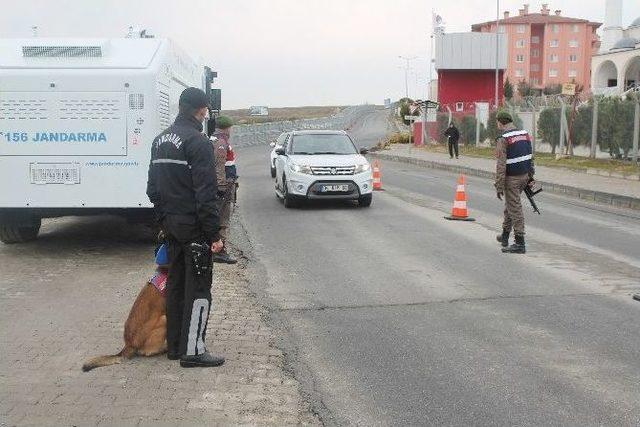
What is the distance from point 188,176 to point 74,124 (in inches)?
199

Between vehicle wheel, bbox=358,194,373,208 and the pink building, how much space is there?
372 ft

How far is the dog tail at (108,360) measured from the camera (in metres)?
5.25

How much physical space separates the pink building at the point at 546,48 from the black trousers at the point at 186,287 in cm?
12377

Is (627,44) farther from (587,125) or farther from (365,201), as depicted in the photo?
(365,201)

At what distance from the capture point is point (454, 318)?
677cm

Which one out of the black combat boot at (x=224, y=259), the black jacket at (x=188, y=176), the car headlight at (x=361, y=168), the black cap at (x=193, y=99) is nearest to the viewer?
the black jacket at (x=188, y=176)

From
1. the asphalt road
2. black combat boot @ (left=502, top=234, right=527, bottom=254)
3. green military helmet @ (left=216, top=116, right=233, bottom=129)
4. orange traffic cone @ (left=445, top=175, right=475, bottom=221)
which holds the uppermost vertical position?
green military helmet @ (left=216, top=116, right=233, bottom=129)

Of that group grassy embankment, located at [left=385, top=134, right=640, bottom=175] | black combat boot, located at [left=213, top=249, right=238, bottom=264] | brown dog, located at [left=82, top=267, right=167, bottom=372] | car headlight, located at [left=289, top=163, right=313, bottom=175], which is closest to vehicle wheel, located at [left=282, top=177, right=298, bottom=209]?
car headlight, located at [left=289, top=163, right=313, bottom=175]

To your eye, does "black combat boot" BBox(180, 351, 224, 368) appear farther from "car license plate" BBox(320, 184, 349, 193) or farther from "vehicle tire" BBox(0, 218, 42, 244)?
"car license plate" BBox(320, 184, 349, 193)

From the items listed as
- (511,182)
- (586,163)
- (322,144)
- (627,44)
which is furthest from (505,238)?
(627,44)

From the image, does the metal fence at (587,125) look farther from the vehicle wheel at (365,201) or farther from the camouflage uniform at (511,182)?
the camouflage uniform at (511,182)

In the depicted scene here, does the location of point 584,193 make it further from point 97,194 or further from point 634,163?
point 97,194

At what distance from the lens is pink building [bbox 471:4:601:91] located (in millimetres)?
123625

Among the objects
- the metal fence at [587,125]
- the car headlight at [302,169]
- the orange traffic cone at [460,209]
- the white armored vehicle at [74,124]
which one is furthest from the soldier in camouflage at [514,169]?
the metal fence at [587,125]
